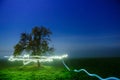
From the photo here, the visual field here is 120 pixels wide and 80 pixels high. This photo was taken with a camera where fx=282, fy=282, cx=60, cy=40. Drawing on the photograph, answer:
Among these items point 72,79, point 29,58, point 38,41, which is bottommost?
point 72,79

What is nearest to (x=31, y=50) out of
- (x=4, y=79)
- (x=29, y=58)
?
(x=29, y=58)

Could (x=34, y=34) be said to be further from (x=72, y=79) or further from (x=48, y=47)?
(x=72, y=79)

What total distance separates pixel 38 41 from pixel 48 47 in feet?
3.13

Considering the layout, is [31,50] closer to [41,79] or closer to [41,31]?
[41,31]

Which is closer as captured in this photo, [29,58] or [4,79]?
[4,79]

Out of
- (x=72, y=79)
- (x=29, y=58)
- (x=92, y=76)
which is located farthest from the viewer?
(x=29, y=58)

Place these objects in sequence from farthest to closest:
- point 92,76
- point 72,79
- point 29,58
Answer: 1. point 29,58
2. point 92,76
3. point 72,79

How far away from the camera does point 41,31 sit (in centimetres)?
2312

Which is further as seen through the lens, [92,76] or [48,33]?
[48,33]

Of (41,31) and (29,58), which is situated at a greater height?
(41,31)

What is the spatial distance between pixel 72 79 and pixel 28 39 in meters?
9.84

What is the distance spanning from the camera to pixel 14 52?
907 inches

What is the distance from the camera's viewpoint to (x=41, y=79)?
46.9ft

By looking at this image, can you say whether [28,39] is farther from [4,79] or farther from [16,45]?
[4,79]
